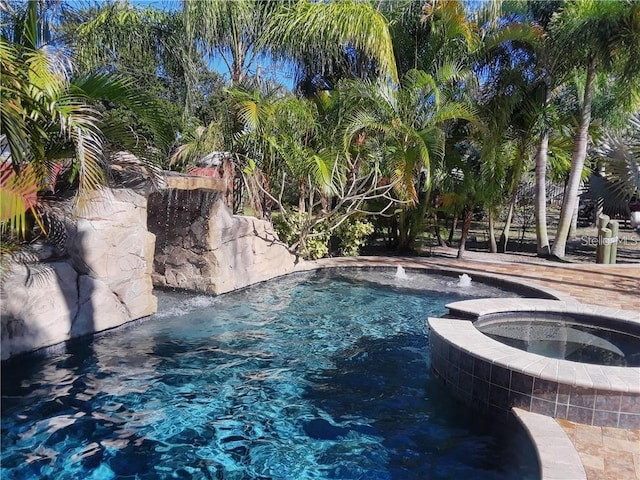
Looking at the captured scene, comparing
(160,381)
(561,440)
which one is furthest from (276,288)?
(561,440)

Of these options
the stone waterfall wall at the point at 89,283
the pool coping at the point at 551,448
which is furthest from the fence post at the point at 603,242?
the stone waterfall wall at the point at 89,283

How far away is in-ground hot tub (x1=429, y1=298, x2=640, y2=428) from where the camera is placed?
166 inches

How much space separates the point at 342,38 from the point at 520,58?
5.93m

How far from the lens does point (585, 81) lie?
1509 centimetres

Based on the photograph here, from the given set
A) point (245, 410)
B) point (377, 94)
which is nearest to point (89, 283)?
point (245, 410)

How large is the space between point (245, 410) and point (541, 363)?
2827 mm

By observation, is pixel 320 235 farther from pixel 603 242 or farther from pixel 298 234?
pixel 603 242

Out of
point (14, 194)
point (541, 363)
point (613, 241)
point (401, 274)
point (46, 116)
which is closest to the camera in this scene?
point (14, 194)

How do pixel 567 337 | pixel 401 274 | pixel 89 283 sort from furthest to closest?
pixel 401 274 < pixel 89 283 < pixel 567 337

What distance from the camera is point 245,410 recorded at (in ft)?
16.0

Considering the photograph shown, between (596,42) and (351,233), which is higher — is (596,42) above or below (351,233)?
above

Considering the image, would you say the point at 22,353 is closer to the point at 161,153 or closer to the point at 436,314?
the point at 161,153

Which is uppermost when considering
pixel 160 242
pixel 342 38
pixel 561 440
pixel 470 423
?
pixel 342 38

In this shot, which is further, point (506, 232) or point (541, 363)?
point (506, 232)
